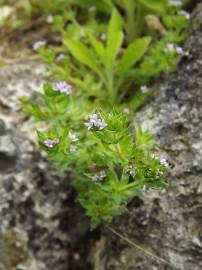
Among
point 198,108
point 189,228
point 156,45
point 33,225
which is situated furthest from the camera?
point 156,45

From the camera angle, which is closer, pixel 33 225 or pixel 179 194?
pixel 179 194

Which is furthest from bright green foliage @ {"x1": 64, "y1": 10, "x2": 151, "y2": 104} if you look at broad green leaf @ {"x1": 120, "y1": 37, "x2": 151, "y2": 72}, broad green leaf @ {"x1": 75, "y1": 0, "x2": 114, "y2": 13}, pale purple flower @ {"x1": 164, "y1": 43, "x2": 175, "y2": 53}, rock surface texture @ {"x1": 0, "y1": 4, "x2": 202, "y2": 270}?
broad green leaf @ {"x1": 75, "y1": 0, "x2": 114, "y2": 13}

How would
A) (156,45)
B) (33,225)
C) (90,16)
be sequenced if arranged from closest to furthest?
(33,225) < (156,45) < (90,16)

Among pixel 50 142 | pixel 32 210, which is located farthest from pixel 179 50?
pixel 32 210

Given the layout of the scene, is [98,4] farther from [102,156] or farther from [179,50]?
[102,156]

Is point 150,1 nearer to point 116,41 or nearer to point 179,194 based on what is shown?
point 116,41

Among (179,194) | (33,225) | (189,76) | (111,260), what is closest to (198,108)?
(189,76)

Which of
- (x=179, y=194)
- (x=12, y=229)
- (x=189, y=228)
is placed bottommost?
(x=189, y=228)
